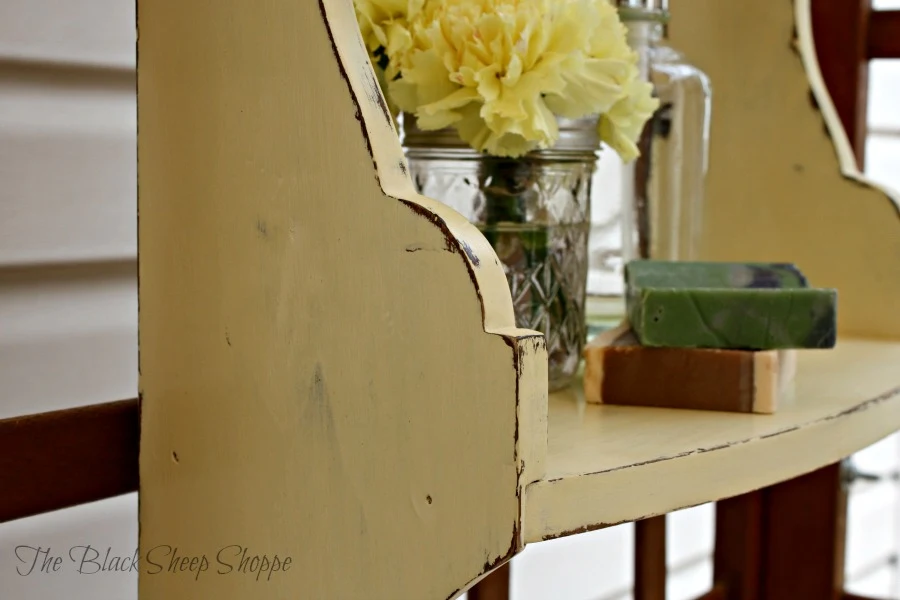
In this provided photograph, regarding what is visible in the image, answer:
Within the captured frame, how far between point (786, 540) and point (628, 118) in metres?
0.45

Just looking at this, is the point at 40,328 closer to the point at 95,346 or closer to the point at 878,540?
the point at 95,346

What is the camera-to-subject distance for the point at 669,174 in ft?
2.02

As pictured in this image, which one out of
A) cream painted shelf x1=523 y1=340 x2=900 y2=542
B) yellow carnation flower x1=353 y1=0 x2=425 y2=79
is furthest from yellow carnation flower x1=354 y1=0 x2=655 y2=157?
cream painted shelf x1=523 y1=340 x2=900 y2=542

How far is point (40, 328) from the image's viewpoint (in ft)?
1.70

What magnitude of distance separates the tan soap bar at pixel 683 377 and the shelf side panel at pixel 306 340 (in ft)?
0.42

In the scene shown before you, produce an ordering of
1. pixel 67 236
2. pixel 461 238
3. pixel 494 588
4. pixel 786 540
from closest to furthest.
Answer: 1. pixel 461 238
2. pixel 67 236
3. pixel 494 588
4. pixel 786 540

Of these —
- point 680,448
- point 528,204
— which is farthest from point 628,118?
point 680,448

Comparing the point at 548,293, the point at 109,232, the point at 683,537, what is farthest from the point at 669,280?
the point at 683,537

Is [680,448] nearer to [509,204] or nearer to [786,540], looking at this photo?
[509,204]

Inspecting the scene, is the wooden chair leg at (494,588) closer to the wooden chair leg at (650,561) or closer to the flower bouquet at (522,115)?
the wooden chair leg at (650,561)

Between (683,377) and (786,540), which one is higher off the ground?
(683,377)

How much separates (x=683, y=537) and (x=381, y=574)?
32.1 inches

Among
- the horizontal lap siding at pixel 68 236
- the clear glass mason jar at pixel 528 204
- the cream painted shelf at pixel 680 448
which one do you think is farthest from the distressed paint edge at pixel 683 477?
the horizontal lap siding at pixel 68 236

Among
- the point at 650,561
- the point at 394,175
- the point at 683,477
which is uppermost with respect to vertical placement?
the point at 394,175
